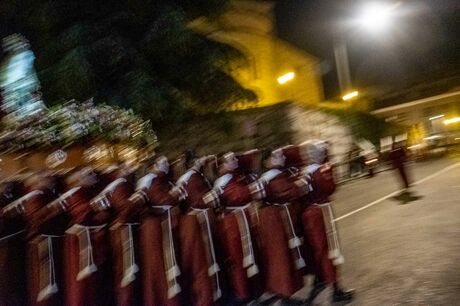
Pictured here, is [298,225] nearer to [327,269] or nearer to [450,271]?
[327,269]

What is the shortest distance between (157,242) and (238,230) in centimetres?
86

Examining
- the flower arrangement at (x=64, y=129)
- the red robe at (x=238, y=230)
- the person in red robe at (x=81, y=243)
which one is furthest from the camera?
the flower arrangement at (x=64, y=129)

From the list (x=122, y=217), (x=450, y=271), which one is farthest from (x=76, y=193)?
(x=450, y=271)

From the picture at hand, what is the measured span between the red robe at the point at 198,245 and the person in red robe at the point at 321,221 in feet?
3.36

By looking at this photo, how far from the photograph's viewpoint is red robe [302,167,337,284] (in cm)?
514

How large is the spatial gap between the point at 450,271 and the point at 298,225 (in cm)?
173

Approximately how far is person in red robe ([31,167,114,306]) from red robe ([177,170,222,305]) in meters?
0.85

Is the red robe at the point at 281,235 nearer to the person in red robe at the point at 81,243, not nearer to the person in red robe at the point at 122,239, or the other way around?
the person in red robe at the point at 122,239

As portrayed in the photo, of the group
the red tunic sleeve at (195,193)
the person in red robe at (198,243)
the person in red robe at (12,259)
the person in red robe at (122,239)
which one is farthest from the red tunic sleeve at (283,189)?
the person in red robe at (12,259)

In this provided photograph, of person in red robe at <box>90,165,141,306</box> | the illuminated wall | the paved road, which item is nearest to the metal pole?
the illuminated wall

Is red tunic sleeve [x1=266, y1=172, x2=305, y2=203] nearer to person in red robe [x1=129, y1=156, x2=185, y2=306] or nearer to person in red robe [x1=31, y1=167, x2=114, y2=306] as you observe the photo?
person in red robe [x1=129, y1=156, x2=185, y2=306]

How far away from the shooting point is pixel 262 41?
20188 millimetres

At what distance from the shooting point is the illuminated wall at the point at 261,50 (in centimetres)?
1833

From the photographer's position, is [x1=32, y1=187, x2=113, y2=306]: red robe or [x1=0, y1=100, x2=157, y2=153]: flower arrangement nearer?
[x1=32, y1=187, x2=113, y2=306]: red robe
